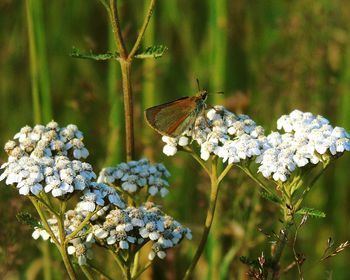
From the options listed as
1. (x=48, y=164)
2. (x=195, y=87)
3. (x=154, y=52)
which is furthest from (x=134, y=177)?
(x=195, y=87)

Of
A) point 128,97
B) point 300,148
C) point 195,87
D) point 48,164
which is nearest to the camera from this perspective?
point 48,164

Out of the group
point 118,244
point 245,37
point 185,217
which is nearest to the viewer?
point 118,244

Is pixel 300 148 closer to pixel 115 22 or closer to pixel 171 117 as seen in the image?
pixel 171 117

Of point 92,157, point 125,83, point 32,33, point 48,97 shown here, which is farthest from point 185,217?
point 125,83

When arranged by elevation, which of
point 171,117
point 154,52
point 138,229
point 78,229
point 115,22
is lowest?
point 138,229

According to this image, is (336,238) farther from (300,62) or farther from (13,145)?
(13,145)

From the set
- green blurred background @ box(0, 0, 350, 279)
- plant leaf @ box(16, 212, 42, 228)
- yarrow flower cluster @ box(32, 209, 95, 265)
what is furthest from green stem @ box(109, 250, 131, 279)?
green blurred background @ box(0, 0, 350, 279)
